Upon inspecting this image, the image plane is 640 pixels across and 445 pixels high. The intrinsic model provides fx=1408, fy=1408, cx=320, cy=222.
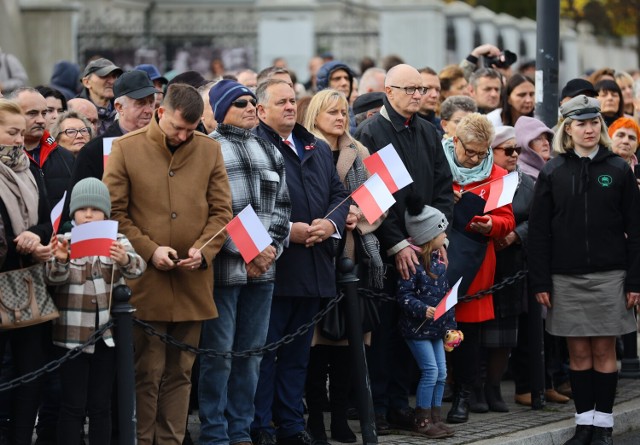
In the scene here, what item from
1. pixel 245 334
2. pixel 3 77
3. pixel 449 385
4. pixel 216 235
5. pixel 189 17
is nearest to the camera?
pixel 216 235

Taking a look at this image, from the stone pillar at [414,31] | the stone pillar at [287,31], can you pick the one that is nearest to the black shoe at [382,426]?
the stone pillar at [287,31]

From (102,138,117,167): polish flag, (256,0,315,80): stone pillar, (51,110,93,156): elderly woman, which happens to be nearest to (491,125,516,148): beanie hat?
(51,110,93,156): elderly woman

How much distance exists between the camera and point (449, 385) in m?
10.9

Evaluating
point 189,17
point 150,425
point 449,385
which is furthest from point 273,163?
point 189,17

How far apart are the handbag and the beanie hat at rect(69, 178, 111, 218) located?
1.41ft

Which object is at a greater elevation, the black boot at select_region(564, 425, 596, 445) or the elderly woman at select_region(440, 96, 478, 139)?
the elderly woman at select_region(440, 96, 478, 139)

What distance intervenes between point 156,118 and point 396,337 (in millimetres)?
2606

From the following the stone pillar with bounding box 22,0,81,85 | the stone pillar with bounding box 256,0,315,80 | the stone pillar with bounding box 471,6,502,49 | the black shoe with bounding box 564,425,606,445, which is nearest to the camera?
the black shoe with bounding box 564,425,606,445

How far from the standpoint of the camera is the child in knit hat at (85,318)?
7.73 metres

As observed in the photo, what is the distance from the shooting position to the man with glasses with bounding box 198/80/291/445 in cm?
847

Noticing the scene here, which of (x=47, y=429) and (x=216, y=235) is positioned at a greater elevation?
(x=216, y=235)

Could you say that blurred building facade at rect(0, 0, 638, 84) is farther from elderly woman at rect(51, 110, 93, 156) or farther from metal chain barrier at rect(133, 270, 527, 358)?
metal chain barrier at rect(133, 270, 527, 358)

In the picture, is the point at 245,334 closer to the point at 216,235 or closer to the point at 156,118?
the point at 216,235

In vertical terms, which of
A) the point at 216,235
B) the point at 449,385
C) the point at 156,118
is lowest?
the point at 449,385
